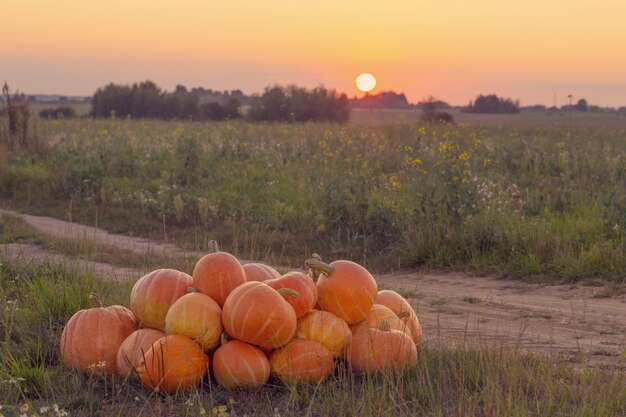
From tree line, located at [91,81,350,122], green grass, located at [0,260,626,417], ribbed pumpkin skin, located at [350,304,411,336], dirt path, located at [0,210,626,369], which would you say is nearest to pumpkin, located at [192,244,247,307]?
green grass, located at [0,260,626,417]

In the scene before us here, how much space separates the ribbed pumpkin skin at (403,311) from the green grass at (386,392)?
11 centimetres

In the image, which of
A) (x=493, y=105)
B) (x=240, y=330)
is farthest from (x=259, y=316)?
(x=493, y=105)

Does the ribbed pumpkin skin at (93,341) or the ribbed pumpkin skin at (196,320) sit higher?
the ribbed pumpkin skin at (196,320)

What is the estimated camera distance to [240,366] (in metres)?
3.94

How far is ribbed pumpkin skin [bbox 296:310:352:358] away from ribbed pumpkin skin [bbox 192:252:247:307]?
0.43m

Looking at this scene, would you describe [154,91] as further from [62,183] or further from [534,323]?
[534,323]

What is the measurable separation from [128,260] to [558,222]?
507 centimetres

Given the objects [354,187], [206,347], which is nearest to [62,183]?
[354,187]

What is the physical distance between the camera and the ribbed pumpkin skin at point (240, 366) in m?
3.94

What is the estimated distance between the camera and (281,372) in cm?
403

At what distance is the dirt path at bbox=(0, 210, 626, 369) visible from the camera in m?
4.96

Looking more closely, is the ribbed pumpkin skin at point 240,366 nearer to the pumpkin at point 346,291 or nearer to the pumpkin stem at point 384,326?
the pumpkin at point 346,291

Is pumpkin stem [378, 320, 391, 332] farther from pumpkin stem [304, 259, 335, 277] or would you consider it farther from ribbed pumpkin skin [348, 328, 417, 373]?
pumpkin stem [304, 259, 335, 277]

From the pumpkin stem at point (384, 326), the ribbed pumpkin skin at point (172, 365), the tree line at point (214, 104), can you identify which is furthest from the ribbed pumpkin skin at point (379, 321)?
the tree line at point (214, 104)
